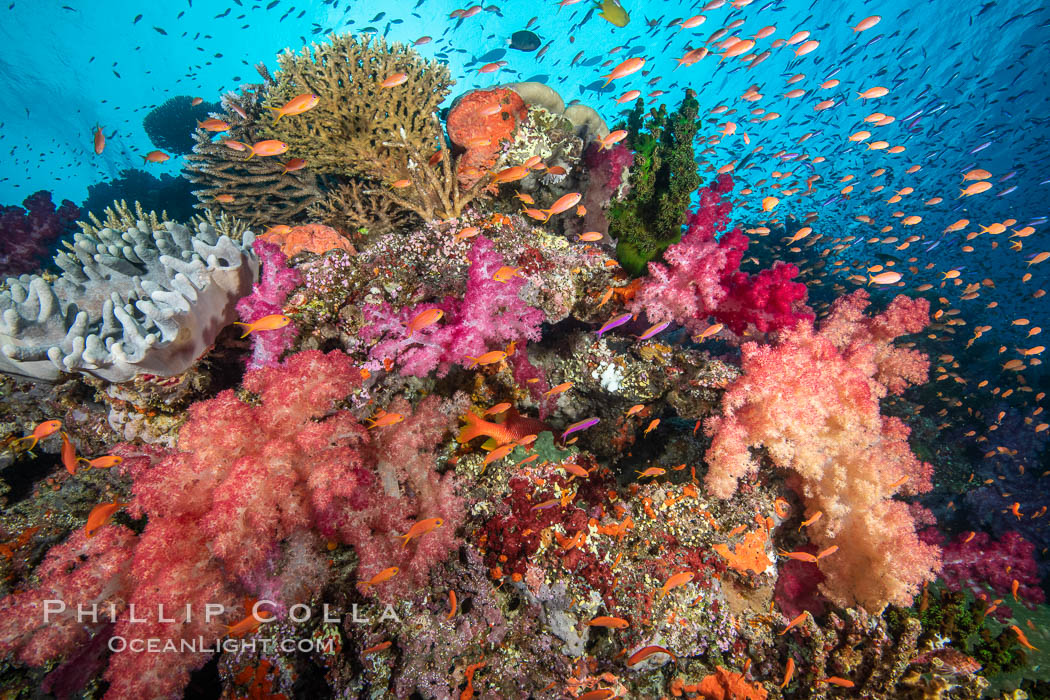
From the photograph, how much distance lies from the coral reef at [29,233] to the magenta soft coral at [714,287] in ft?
47.7

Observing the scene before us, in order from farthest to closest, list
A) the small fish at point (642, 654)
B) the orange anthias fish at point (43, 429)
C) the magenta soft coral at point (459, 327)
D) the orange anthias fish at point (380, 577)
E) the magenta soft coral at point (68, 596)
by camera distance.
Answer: the magenta soft coral at point (459, 327) < the orange anthias fish at point (43, 429) < the small fish at point (642, 654) < the orange anthias fish at point (380, 577) < the magenta soft coral at point (68, 596)

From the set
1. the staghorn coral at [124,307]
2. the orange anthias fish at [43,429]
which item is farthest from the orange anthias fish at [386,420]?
the orange anthias fish at [43,429]

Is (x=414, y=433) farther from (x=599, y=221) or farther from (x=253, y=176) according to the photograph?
(x=253, y=176)

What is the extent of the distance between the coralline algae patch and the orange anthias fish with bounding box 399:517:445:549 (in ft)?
0.07

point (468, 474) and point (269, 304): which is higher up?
point (269, 304)

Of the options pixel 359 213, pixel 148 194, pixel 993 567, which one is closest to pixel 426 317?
pixel 359 213

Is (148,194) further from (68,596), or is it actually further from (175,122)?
(68,596)

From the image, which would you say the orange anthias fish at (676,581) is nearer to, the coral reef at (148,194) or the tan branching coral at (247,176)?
the tan branching coral at (247,176)

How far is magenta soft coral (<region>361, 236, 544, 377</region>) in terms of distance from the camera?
3979 millimetres

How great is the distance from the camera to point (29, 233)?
9.60 m

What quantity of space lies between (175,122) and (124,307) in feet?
61.0

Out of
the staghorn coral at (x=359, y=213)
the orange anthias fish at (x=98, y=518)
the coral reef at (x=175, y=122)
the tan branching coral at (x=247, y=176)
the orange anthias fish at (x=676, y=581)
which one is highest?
the coral reef at (x=175, y=122)

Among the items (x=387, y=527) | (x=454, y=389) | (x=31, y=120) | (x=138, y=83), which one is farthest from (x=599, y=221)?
(x=138, y=83)

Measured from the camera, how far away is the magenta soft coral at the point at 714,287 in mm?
4648
